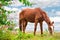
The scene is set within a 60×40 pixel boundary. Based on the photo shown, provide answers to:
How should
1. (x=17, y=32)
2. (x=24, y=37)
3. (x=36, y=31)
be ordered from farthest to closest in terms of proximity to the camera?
(x=36, y=31), (x=24, y=37), (x=17, y=32)

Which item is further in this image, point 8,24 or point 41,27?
point 41,27

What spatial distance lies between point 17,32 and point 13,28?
163 millimetres

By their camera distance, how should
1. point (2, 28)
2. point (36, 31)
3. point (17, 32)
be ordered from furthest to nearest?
1. point (36, 31)
2. point (17, 32)
3. point (2, 28)

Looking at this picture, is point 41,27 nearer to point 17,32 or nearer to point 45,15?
point 45,15

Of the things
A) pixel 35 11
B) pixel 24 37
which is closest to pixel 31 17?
pixel 35 11

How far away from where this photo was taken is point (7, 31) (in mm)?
2516

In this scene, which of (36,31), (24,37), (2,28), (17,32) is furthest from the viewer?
(36,31)

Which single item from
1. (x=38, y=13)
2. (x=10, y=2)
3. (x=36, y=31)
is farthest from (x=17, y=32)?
(x=38, y=13)

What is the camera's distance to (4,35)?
8.36 ft

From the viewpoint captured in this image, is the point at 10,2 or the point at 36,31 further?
the point at 36,31

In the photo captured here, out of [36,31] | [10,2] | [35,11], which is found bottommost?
[36,31]

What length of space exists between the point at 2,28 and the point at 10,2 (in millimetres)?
252

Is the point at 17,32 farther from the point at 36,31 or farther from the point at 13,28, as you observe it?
the point at 36,31

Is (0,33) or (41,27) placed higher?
(0,33)
